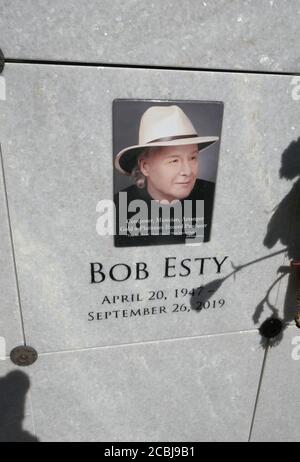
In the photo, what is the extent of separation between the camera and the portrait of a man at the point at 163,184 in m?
1.58

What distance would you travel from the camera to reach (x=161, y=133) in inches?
62.4

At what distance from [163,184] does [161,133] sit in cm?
25

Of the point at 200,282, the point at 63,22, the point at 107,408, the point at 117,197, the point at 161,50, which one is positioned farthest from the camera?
the point at 107,408

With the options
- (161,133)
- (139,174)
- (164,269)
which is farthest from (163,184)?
(164,269)

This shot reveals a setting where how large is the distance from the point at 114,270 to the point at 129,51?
1.06m

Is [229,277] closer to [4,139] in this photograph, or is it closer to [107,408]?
[107,408]

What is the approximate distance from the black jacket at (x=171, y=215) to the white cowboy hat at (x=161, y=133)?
0.13 m

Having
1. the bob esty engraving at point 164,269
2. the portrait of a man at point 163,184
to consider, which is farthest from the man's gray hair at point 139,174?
the bob esty engraving at point 164,269

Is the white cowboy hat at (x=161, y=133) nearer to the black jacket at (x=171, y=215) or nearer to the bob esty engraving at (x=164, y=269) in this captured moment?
the black jacket at (x=171, y=215)

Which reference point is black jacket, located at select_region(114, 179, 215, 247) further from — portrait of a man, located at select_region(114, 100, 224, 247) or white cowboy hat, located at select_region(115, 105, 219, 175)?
white cowboy hat, located at select_region(115, 105, 219, 175)

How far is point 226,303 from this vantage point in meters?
2.09

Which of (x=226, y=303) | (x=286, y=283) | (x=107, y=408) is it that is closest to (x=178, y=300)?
(x=226, y=303)

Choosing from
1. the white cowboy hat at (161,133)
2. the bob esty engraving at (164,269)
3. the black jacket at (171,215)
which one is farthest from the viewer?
the bob esty engraving at (164,269)

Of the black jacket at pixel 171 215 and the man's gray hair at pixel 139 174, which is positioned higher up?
the man's gray hair at pixel 139 174
